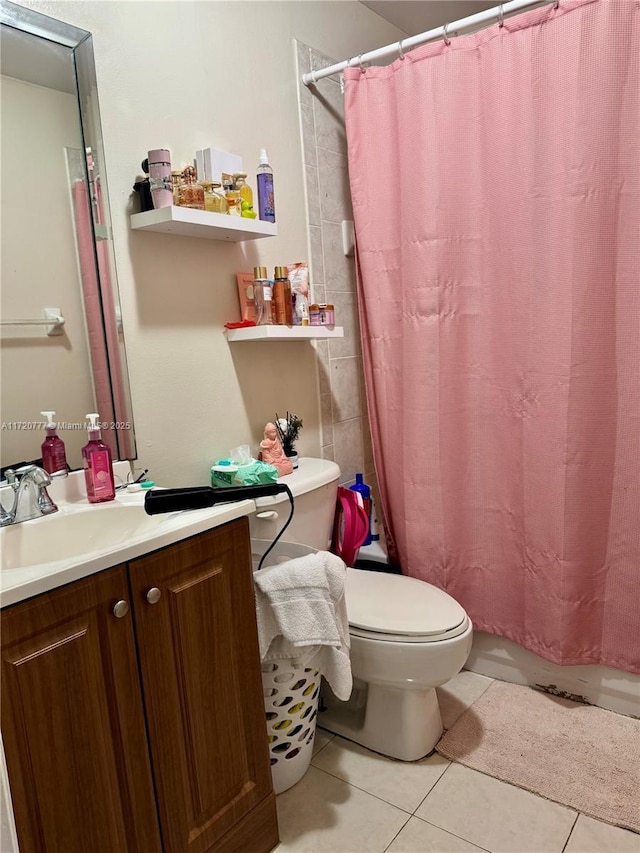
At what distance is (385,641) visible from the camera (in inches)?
62.7

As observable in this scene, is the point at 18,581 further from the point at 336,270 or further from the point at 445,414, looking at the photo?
the point at 336,270

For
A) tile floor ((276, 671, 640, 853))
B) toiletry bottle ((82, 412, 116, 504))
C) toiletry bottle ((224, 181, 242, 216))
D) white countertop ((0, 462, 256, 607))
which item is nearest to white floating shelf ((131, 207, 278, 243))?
toiletry bottle ((224, 181, 242, 216))

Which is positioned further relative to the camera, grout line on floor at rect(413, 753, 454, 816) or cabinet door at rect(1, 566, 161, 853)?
grout line on floor at rect(413, 753, 454, 816)

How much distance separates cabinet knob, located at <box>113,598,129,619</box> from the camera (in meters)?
1.06

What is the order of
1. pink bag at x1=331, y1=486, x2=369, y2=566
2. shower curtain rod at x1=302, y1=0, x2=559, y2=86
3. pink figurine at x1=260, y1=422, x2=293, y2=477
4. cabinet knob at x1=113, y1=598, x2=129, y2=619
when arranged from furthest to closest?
pink bag at x1=331, y1=486, x2=369, y2=566 < pink figurine at x1=260, y1=422, x2=293, y2=477 < shower curtain rod at x1=302, y1=0, x2=559, y2=86 < cabinet knob at x1=113, y1=598, x2=129, y2=619

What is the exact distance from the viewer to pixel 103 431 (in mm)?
1509

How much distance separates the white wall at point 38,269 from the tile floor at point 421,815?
3.48 ft

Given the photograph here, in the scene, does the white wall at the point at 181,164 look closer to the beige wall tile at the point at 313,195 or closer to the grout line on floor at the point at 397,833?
the beige wall tile at the point at 313,195

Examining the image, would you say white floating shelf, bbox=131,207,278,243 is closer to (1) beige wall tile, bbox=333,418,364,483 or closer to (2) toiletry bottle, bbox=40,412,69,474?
(2) toiletry bottle, bbox=40,412,69,474

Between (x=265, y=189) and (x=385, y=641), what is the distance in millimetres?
1285

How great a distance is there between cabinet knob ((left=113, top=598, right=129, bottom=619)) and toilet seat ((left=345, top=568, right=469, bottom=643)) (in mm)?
734

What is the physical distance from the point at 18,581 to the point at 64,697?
22 cm

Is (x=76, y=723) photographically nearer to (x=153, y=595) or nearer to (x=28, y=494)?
(x=153, y=595)

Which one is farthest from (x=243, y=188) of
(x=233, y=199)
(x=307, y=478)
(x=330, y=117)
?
(x=307, y=478)
